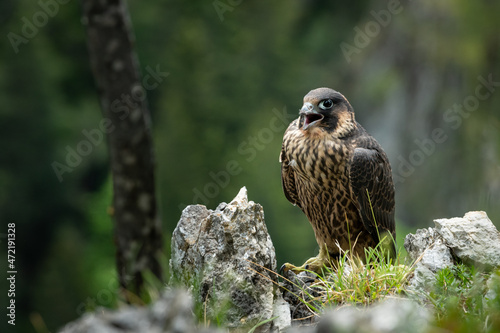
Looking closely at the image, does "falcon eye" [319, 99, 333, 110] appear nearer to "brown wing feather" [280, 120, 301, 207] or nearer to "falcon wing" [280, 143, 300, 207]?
"brown wing feather" [280, 120, 301, 207]

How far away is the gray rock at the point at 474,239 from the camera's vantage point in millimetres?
4117

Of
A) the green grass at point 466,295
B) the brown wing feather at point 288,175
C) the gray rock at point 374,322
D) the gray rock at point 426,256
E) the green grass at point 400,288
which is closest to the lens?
the gray rock at point 374,322

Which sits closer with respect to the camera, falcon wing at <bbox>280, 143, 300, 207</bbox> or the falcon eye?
the falcon eye

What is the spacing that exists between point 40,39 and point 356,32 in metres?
16.2

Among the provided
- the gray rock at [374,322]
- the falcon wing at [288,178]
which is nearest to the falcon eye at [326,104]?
the falcon wing at [288,178]

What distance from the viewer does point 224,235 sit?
4012 mm

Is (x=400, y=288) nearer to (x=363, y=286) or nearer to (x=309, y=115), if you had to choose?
(x=363, y=286)

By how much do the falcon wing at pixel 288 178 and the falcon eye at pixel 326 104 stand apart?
56 cm

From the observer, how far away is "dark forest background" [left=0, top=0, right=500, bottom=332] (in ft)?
64.4

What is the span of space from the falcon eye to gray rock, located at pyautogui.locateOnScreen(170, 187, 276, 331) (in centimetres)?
97

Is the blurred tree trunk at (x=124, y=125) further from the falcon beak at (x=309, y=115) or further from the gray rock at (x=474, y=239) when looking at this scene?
the gray rock at (x=474, y=239)

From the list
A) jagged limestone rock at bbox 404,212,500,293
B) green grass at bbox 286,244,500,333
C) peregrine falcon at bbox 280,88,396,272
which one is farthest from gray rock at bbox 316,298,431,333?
peregrine falcon at bbox 280,88,396,272

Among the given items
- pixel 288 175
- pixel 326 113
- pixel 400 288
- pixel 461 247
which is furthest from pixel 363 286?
pixel 288 175

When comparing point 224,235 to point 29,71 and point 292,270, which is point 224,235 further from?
point 29,71
